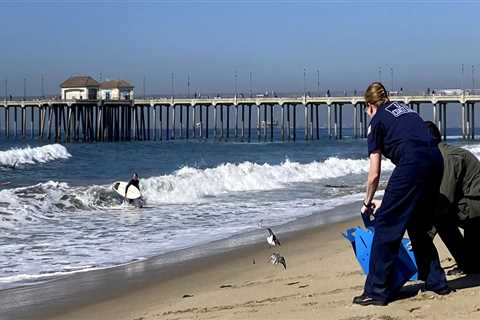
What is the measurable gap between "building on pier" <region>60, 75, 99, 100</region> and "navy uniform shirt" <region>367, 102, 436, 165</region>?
6082 cm

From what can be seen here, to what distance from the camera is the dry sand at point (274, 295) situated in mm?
4477

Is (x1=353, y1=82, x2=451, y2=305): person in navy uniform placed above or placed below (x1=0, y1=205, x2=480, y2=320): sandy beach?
above

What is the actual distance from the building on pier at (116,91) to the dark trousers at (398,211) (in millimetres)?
62097

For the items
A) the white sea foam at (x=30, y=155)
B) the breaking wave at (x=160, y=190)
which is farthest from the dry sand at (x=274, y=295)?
the white sea foam at (x=30, y=155)

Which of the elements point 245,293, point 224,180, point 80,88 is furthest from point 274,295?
point 80,88

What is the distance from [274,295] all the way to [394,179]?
1275 mm

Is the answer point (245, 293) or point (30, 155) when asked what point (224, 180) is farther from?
point (30, 155)

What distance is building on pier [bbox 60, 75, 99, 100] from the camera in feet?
211

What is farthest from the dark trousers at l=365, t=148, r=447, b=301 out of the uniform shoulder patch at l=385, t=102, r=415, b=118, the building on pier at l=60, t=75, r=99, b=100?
the building on pier at l=60, t=75, r=99, b=100

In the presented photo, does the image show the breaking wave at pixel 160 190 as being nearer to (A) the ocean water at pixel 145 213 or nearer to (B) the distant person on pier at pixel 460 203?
(A) the ocean water at pixel 145 213

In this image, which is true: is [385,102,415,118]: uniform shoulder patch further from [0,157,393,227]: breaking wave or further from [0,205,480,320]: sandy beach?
[0,157,393,227]: breaking wave

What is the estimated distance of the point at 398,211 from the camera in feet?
14.8

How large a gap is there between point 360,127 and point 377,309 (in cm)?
6136

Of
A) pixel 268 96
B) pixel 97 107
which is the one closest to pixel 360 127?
pixel 268 96
